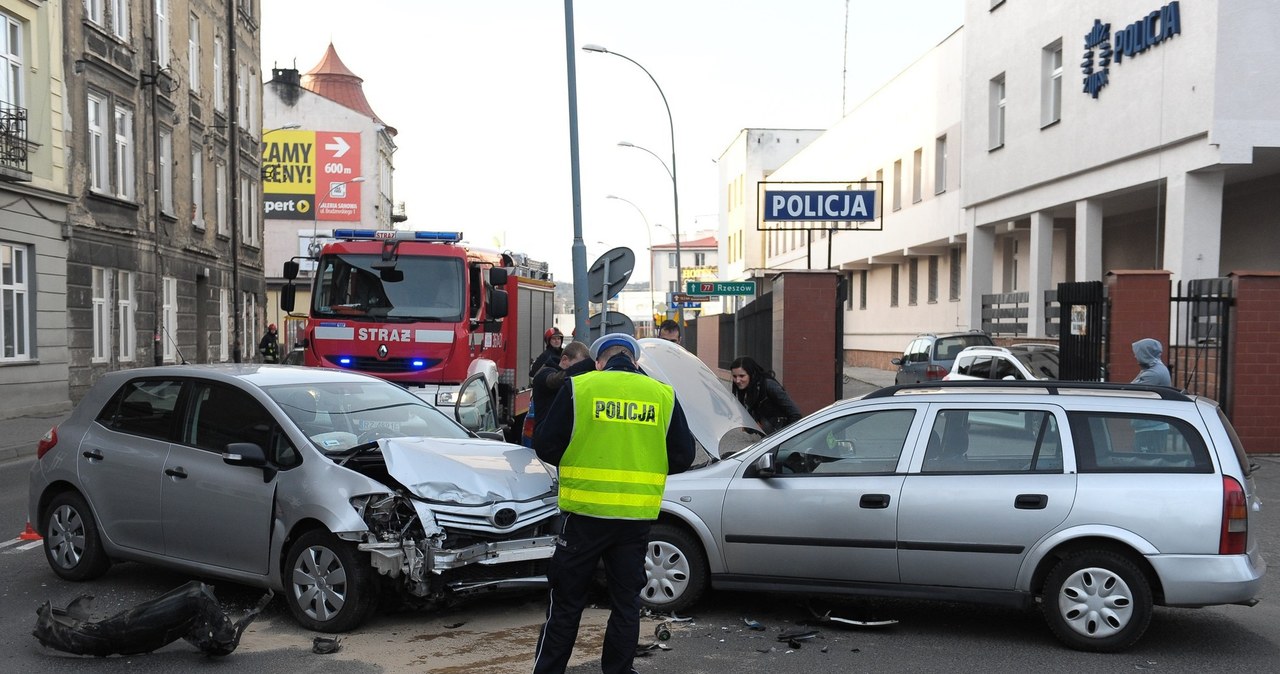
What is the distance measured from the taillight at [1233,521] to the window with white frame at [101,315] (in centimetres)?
2310

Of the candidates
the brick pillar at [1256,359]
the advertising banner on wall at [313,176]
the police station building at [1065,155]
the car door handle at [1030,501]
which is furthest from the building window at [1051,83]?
the advertising banner on wall at [313,176]

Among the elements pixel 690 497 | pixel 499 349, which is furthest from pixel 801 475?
pixel 499 349

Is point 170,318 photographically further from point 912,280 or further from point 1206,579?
point 1206,579

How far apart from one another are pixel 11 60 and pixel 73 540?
16700 mm

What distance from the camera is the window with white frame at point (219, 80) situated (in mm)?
34750

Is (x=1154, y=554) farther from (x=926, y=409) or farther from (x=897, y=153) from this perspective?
(x=897, y=153)

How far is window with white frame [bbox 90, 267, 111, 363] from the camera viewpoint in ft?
80.0

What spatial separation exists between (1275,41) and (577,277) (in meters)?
11.0

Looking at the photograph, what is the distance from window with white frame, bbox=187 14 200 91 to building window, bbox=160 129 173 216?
2721mm

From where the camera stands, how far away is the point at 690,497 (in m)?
7.04

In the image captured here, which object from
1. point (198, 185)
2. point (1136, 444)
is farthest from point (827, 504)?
point (198, 185)

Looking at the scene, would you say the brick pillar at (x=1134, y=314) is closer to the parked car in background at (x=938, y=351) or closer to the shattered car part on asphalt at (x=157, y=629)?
the parked car in background at (x=938, y=351)

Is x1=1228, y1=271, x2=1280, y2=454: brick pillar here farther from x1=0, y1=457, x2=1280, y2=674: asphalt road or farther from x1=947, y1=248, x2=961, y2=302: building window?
x1=947, y1=248, x2=961, y2=302: building window

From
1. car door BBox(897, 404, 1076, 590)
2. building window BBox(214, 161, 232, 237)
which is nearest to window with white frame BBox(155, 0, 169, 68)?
building window BBox(214, 161, 232, 237)
